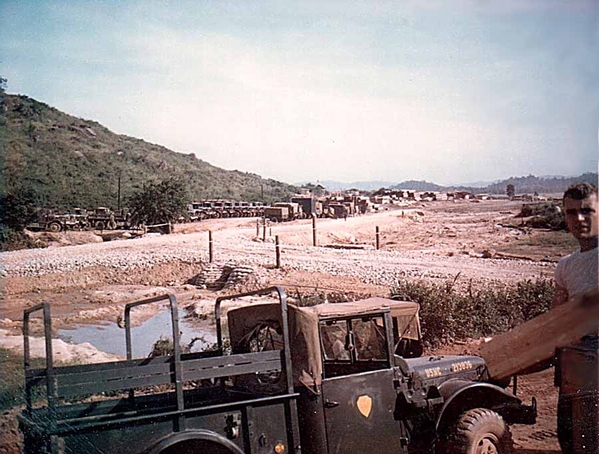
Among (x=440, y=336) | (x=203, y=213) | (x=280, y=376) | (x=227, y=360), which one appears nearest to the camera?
(x=227, y=360)

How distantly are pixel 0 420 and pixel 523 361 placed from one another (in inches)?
245

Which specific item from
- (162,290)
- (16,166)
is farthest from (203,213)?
(162,290)

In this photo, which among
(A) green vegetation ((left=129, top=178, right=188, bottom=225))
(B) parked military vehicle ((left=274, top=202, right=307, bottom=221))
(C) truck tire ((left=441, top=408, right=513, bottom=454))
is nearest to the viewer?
(C) truck tire ((left=441, top=408, right=513, bottom=454))

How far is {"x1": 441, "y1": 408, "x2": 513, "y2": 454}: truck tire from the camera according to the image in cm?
581

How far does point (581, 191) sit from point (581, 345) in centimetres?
105

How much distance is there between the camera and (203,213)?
4562cm

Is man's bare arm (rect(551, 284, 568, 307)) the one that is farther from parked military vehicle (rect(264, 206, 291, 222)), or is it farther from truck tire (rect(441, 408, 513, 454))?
parked military vehicle (rect(264, 206, 291, 222))

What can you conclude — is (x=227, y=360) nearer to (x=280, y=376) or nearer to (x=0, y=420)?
(x=280, y=376)

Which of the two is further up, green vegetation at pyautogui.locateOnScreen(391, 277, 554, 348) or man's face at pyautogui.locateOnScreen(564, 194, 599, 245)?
man's face at pyautogui.locateOnScreen(564, 194, 599, 245)

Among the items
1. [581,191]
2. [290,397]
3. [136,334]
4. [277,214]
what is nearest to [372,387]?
[290,397]

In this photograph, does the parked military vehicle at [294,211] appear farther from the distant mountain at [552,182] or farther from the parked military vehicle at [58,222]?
the distant mountain at [552,182]

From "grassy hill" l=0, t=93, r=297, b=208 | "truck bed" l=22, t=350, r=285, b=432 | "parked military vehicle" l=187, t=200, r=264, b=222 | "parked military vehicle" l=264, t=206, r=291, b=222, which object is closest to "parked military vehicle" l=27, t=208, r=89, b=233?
"grassy hill" l=0, t=93, r=297, b=208

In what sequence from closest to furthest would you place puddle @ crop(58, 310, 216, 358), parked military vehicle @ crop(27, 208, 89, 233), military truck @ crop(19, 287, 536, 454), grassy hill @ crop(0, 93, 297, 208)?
1. military truck @ crop(19, 287, 536, 454)
2. puddle @ crop(58, 310, 216, 358)
3. parked military vehicle @ crop(27, 208, 89, 233)
4. grassy hill @ crop(0, 93, 297, 208)

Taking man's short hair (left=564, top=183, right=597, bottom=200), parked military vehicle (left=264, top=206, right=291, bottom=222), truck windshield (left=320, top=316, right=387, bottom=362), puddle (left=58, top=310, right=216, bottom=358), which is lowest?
puddle (left=58, top=310, right=216, bottom=358)
